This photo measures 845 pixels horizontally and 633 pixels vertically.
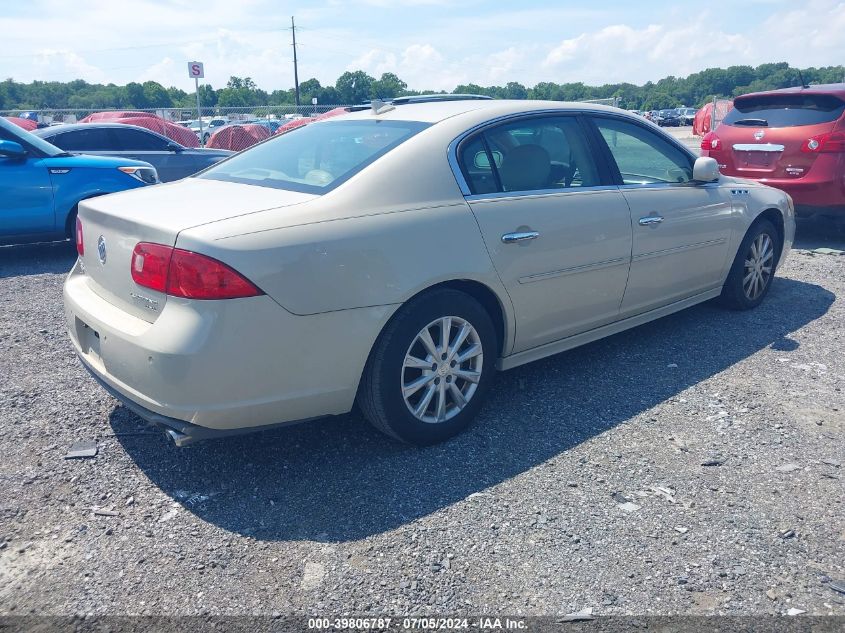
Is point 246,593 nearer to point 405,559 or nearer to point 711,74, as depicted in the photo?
point 405,559

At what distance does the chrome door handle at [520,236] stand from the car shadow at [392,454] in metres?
0.93

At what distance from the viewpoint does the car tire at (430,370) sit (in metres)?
3.23

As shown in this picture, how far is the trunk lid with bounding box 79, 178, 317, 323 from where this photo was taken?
2961mm

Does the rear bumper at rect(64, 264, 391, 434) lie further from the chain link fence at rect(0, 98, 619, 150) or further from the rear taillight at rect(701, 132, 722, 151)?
the chain link fence at rect(0, 98, 619, 150)

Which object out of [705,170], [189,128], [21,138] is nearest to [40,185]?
[21,138]

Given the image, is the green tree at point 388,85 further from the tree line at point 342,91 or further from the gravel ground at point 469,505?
the gravel ground at point 469,505

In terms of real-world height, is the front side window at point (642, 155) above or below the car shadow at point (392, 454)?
above

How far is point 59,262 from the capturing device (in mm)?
7715

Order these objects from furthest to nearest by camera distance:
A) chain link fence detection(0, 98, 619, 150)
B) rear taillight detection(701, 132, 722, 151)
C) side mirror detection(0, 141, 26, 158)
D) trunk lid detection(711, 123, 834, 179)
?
chain link fence detection(0, 98, 619, 150)
rear taillight detection(701, 132, 722, 151)
trunk lid detection(711, 123, 834, 179)
side mirror detection(0, 141, 26, 158)

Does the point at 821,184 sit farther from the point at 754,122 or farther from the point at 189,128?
the point at 189,128

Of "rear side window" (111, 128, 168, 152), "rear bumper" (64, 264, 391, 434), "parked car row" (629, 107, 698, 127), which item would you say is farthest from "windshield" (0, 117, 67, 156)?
"parked car row" (629, 107, 698, 127)

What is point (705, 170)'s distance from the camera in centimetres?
484

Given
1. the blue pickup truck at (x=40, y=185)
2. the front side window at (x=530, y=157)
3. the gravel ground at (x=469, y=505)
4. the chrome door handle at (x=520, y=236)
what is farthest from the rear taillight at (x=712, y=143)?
the blue pickup truck at (x=40, y=185)

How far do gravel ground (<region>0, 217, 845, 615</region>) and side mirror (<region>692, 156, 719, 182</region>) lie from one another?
128cm
